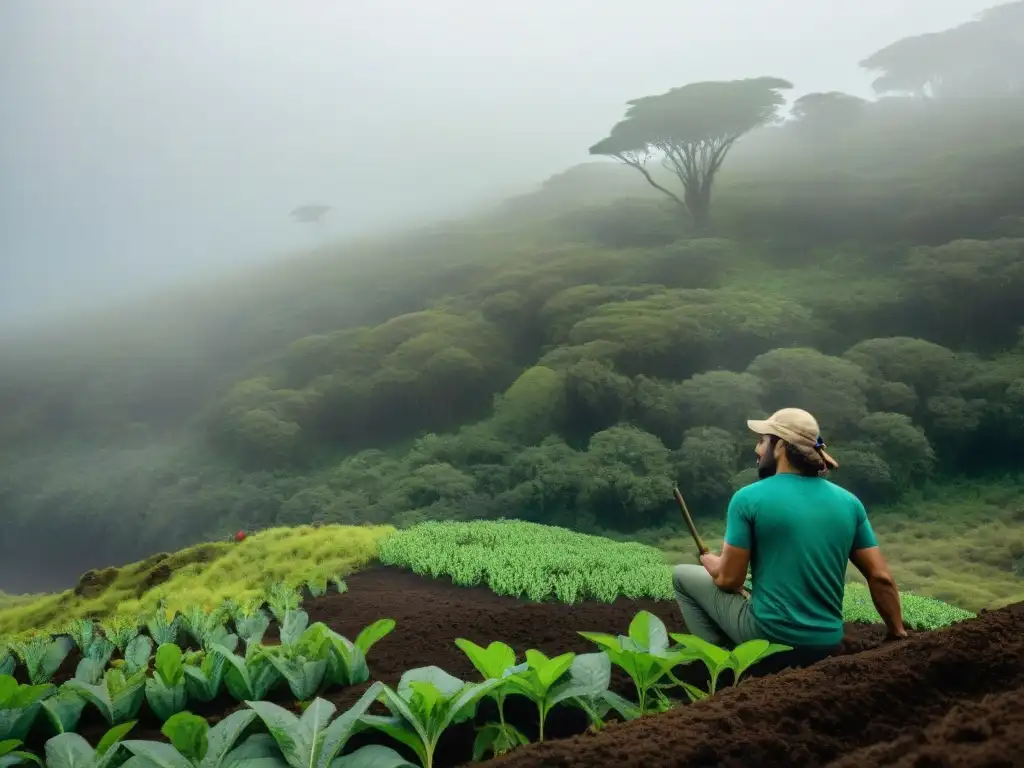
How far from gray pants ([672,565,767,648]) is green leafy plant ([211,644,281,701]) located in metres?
1.65

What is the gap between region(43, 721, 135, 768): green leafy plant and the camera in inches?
74.2

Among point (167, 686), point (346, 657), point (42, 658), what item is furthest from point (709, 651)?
point (42, 658)

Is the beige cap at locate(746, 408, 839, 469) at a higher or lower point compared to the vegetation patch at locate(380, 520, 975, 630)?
higher

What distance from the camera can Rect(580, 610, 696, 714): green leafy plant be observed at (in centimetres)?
216

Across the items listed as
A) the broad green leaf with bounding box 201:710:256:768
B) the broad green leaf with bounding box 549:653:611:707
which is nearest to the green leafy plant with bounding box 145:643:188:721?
the broad green leaf with bounding box 201:710:256:768

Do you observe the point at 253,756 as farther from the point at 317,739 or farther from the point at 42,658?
the point at 42,658

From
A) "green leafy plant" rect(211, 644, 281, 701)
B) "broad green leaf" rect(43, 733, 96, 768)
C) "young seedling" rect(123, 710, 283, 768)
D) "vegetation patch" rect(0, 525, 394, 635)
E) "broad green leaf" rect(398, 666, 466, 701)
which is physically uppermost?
"young seedling" rect(123, 710, 283, 768)

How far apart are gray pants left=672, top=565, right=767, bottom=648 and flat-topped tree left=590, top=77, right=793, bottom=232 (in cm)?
1294

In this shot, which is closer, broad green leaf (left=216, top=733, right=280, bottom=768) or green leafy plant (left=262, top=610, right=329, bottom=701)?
broad green leaf (left=216, top=733, right=280, bottom=768)

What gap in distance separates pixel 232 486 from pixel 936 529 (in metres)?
10.0

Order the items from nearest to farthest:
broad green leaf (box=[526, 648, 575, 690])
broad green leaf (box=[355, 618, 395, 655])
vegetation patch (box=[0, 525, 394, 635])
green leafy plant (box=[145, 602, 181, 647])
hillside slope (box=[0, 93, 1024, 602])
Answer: broad green leaf (box=[526, 648, 575, 690]) → broad green leaf (box=[355, 618, 395, 655]) → green leafy plant (box=[145, 602, 181, 647]) → vegetation patch (box=[0, 525, 394, 635]) → hillside slope (box=[0, 93, 1024, 602])

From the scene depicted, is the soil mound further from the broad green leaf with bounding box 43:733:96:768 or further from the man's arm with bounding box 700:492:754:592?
the broad green leaf with bounding box 43:733:96:768

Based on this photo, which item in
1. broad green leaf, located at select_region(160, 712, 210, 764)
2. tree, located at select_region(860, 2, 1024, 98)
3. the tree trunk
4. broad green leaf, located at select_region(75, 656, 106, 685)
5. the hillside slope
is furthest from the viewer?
tree, located at select_region(860, 2, 1024, 98)

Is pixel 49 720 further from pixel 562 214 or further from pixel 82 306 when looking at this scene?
pixel 82 306
